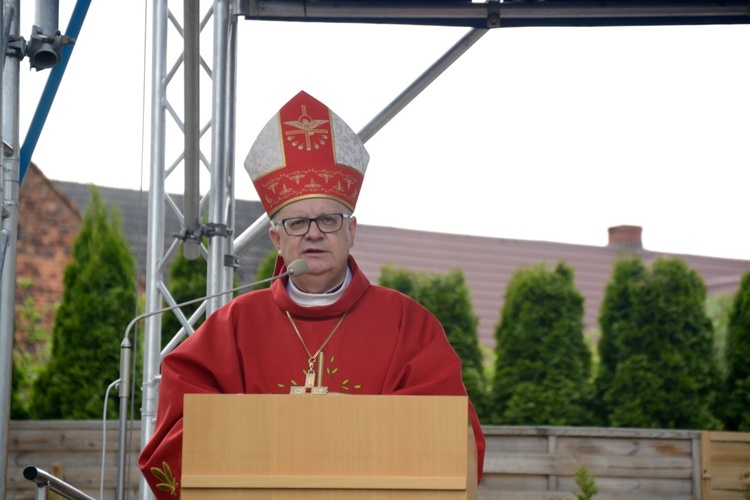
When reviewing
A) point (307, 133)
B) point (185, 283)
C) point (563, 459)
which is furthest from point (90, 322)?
point (307, 133)

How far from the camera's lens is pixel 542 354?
8328mm

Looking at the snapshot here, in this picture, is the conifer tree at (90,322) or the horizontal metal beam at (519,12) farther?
the conifer tree at (90,322)

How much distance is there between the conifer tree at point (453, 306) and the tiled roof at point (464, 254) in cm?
426

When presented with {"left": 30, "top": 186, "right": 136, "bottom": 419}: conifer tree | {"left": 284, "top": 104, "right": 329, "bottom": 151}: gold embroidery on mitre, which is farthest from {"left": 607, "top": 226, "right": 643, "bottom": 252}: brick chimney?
{"left": 284, "top": 104, "right": 329, "bottom": 151}: gold embroidery on mitre

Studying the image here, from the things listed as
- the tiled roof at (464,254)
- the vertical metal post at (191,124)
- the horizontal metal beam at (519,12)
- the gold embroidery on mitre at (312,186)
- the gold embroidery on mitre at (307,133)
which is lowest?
the gold embroidery on mitre at (312,186)

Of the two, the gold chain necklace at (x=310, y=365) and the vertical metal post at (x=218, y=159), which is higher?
the vertical metal post at (x=218, y=159)

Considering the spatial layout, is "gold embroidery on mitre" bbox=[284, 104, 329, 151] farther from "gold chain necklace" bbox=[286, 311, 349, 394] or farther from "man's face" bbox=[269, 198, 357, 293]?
"gold chain necklace" bbox=[286, 311, 349, 394]

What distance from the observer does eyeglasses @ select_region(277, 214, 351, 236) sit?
10.4ft

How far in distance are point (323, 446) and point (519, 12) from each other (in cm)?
338

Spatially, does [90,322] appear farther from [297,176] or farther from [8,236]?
[8,236]

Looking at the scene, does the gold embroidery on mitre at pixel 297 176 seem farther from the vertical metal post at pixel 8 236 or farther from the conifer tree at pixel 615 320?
the conifer tree at pixel 615 320

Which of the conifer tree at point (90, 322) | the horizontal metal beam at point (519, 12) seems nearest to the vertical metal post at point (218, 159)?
the horizontal metal beam at point (519, 12)

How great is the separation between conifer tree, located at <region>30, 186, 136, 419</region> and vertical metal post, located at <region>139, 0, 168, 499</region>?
3.33 m

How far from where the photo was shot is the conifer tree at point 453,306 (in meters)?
8.37
